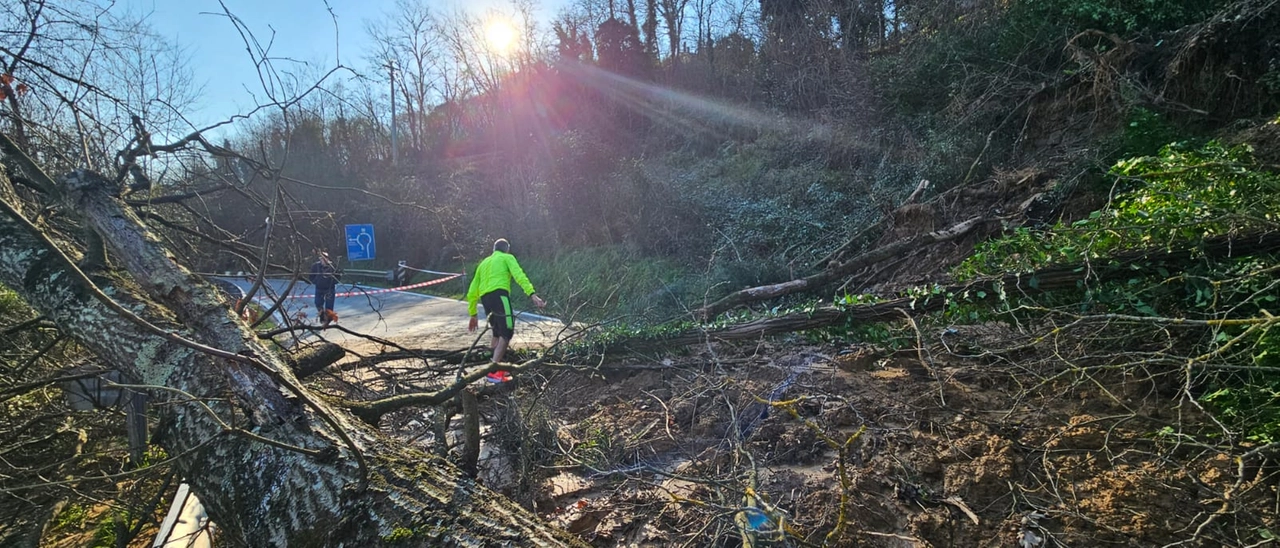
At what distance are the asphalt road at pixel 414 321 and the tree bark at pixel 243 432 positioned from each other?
11.1 feet

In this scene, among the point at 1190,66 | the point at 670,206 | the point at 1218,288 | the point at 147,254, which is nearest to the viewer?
the point at 147,254

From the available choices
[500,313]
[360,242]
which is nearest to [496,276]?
[500,313]

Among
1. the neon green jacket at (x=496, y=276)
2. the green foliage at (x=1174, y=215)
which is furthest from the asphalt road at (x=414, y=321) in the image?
the green foliage at (x=1174, y=215)

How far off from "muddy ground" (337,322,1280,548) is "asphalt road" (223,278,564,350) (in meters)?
2.39

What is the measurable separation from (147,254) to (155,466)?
4.72 feet

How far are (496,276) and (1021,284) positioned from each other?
15.7ft

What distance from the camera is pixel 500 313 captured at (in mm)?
6082

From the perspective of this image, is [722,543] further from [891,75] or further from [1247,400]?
[891,75]

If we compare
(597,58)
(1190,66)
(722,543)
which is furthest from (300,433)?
(597,58)

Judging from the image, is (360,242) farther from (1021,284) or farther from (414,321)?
(1021,284)

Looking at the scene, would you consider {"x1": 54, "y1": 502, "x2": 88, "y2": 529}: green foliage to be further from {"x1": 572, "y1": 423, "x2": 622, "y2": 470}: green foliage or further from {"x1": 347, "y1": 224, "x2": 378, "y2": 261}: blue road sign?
{"x1": 347, "y1": 224, "x2": 378, "y2": 261}: blue road sign

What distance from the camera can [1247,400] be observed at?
2980mm

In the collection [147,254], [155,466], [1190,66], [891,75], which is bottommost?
[155,466]

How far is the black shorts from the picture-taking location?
5.95 meters
